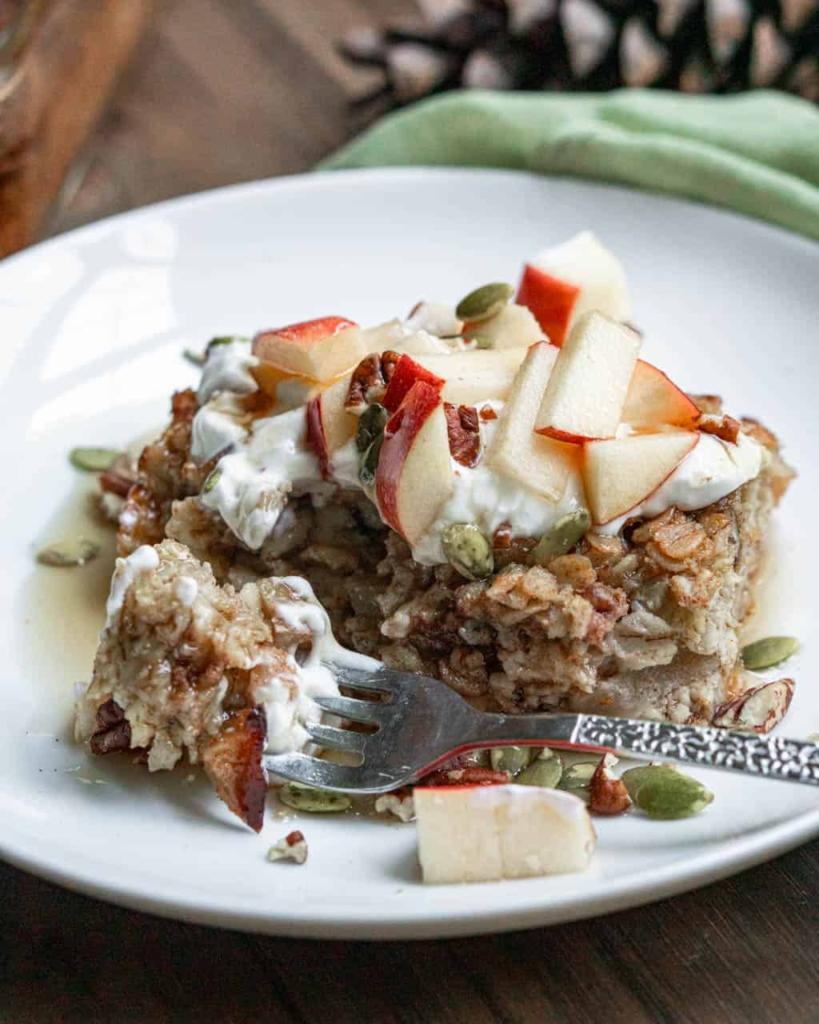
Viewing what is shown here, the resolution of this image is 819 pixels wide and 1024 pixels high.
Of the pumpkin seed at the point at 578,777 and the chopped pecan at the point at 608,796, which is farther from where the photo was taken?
the pumpkin seed at the point at 578,777

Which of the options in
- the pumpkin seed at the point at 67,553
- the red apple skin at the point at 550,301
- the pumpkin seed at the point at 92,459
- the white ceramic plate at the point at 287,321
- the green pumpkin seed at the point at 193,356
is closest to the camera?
the white ceramic plate at the point at 287,321

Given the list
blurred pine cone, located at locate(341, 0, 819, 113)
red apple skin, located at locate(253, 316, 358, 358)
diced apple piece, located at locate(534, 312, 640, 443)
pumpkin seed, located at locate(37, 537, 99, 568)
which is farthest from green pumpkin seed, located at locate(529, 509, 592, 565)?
blurred pine cone, located at locate(341, 0, 819, 113)

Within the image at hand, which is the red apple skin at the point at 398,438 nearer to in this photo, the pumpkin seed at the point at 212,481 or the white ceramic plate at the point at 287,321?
the pumpkin seed at the point at 212,481

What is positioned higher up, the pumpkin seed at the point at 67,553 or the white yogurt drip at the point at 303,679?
the white yogurt drip at the point at 303,679

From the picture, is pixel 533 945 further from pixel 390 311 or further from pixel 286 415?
pixel 390 311

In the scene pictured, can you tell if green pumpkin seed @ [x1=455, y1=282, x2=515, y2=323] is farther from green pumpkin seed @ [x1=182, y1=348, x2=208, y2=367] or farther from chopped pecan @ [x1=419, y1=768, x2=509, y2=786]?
chopped pecan @ [x1=419, y1=768, x2=509, y2=786]

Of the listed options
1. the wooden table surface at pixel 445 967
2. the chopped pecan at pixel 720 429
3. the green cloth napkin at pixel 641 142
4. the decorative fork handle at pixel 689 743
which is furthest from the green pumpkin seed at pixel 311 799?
the green cloth napkin at pixel 641 142

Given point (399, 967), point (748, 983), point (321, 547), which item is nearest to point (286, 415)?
point (321, 547)
